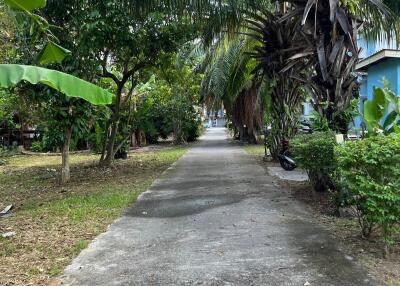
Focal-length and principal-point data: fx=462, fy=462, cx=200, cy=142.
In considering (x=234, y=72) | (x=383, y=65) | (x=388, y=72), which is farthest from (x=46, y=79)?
(x=234, y=72)

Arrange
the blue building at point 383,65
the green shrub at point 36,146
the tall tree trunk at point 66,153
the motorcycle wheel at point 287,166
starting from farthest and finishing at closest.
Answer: the green shrub at point 36,146, the blue building at point 383,65, the motorcycle wheel at point 287,166, the tall tree trunk at point 66,153

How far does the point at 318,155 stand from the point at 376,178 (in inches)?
104

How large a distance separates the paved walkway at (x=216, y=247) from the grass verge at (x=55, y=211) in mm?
350

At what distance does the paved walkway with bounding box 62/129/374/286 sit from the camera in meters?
4.84

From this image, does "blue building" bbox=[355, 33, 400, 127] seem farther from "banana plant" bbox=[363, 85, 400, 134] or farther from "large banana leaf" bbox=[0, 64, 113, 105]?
"large banana leaf" bbox=[0, 64, 113, 105]

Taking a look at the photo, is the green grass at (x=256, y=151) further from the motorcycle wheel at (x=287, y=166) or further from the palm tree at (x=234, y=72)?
the motorcycle wheel at (x=287, y=166)

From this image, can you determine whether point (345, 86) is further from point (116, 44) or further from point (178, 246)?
point (116, 44)

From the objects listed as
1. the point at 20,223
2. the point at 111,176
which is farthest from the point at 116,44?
the point at 20,223

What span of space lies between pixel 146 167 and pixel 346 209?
9.68 metres

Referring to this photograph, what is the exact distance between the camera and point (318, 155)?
802 cm

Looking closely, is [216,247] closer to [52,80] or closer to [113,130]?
[52,80]

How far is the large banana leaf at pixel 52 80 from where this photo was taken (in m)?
4.86

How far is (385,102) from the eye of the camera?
7297mm

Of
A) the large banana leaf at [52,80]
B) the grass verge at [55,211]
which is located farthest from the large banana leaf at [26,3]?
the grass verge at [55,211]
